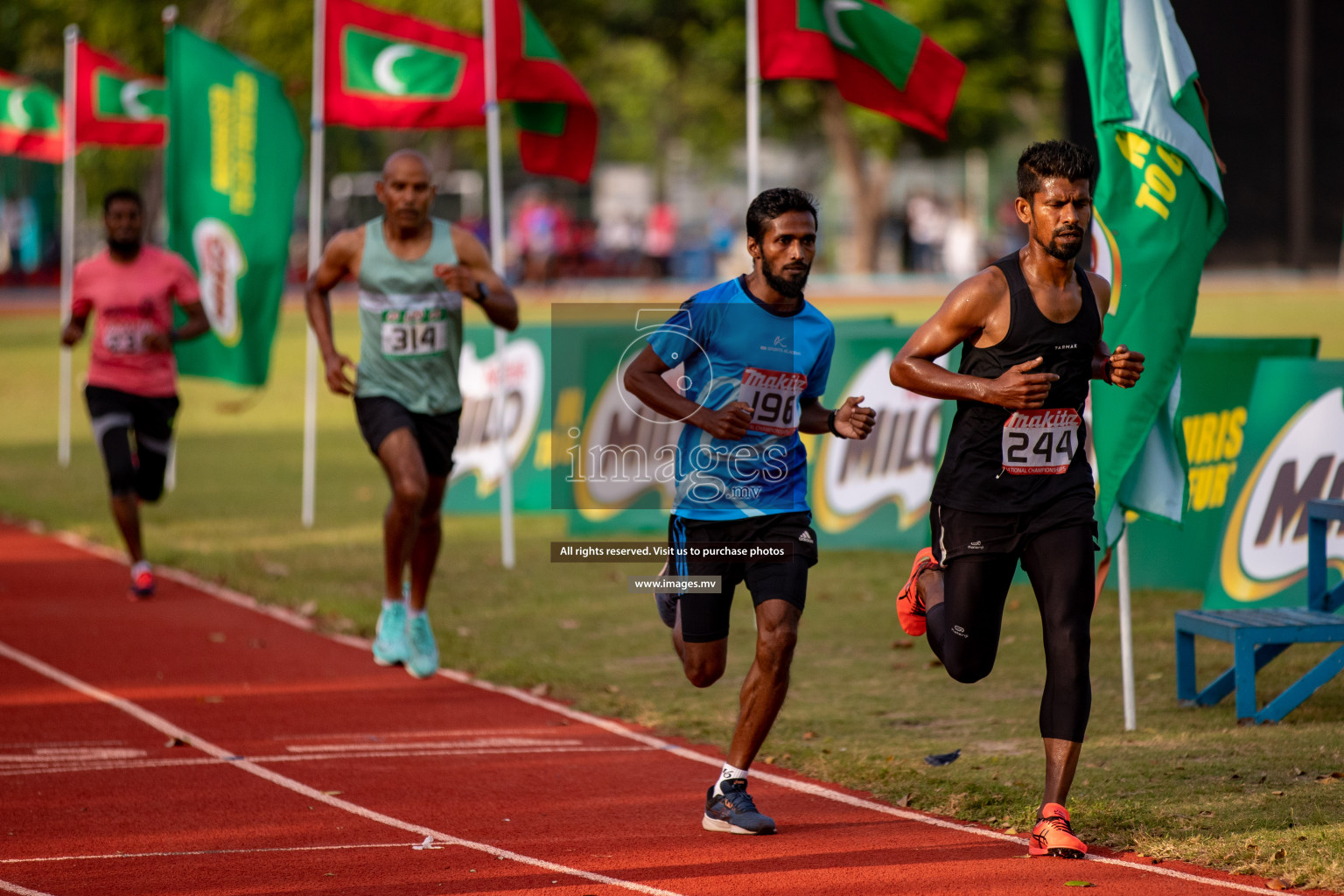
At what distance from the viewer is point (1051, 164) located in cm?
567

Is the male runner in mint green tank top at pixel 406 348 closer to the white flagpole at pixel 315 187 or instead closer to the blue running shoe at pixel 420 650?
the blue running shoe at pixel 420 650

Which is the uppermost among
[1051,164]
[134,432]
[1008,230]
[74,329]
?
[1008,230]

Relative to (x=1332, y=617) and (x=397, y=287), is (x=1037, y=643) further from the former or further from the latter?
(x=397, y=287)

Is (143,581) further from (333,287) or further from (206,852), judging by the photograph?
(206,852)

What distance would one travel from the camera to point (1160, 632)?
9.59 meters

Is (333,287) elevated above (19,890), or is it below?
above

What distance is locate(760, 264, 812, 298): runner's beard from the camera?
5.95 metres

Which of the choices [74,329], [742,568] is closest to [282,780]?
[742,568]

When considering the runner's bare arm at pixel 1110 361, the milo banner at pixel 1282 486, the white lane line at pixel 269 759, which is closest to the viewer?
the runner's bare arm at pixel 1110 361

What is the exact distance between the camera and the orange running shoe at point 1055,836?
5.53 meters

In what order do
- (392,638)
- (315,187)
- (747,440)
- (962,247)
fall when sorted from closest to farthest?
(747,440) → (392,638) → (315,187) → (962,247)

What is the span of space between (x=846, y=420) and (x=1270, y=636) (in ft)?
8.46

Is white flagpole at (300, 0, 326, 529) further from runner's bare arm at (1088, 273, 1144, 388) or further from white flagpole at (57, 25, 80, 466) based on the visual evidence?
runner's bare arm at (1088, 273, 1144, 388)

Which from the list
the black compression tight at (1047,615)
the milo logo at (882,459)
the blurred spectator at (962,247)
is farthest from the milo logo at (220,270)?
Answer: the blurred spectator at (962,247)
